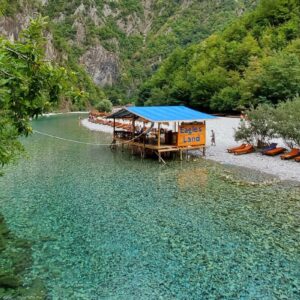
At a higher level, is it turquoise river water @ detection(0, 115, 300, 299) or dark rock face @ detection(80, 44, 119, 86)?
dark rock face @ detection(80, 44, 119, 86)

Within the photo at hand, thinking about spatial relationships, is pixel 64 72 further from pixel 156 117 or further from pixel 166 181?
pixel 156 117

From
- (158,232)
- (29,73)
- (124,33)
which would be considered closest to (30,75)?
(29,73)

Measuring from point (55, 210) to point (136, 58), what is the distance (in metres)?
167

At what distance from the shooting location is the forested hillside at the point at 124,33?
15238 centimetres

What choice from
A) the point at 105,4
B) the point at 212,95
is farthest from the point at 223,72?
the point at 105,4

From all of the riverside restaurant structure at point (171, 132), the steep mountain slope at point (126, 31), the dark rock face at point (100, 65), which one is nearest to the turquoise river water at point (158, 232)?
the riverside restaurant structure at point (171, 132)

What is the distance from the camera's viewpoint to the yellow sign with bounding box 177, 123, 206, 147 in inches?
862

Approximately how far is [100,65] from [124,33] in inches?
1412

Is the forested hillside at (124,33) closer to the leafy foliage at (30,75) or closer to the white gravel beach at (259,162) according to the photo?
the white gravel beach at (259,162)

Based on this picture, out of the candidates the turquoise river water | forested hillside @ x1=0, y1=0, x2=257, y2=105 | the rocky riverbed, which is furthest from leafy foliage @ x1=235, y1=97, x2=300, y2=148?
forested hillside @ x1=0, y1=0, x2=257, y2=105

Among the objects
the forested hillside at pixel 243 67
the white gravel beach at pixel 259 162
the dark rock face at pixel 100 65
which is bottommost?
the white gravel beach at pixel 259 162

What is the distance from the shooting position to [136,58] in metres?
173

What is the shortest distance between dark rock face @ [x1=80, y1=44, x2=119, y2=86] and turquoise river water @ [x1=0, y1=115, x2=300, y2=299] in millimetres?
141834

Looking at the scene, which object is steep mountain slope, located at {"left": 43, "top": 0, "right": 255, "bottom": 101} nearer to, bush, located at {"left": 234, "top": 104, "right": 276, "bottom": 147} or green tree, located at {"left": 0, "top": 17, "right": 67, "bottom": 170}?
bush, located at {"left": 234, "top": 104, "right": 276, "bottom": 147}
